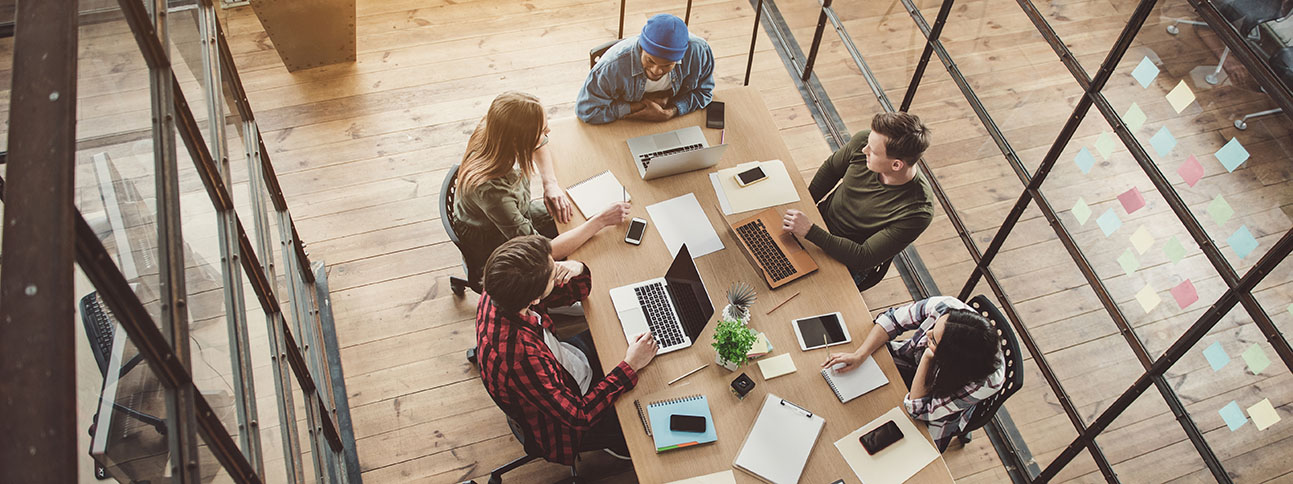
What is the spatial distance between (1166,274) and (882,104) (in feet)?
6.03

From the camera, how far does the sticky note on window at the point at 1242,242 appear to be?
251cm

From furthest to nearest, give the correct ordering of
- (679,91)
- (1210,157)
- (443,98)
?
(443,98) → (679,91) → (1210,157)

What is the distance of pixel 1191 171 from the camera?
107 inches

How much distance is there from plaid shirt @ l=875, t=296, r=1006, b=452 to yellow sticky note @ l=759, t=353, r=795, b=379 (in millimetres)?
Result: 369

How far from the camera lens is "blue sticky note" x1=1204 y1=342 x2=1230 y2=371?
2.66 meters

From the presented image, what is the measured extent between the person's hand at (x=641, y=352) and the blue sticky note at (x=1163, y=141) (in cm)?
187

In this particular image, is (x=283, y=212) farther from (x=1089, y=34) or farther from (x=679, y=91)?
(x=1089, y=34)

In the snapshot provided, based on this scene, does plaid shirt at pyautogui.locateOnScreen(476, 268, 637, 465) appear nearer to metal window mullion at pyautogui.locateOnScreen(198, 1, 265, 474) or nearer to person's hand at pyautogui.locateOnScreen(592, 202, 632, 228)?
person's hand at pyautogui.locateOnScreen(592, 202, 632, 228)

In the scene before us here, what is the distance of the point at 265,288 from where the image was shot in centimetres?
274

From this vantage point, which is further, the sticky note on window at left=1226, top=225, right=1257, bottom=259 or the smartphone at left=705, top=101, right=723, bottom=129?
the smartphone at left=705, top=101, right=723, bottom=129

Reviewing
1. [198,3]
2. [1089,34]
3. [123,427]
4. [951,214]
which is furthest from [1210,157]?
[198,3]

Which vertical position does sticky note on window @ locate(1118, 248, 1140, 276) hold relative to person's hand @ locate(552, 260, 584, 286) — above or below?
above

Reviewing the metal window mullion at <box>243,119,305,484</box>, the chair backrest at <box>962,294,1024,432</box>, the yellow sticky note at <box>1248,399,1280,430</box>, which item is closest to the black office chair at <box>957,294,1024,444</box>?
the chair backrest at <box>962,294,1024,432</box>

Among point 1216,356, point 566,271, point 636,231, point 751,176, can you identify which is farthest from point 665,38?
point 1216,356
